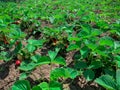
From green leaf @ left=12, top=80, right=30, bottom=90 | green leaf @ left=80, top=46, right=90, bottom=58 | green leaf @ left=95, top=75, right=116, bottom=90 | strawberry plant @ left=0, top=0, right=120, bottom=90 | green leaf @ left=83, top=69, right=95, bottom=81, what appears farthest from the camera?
green leaf @ left=80, top=46, right=90, bottom=58

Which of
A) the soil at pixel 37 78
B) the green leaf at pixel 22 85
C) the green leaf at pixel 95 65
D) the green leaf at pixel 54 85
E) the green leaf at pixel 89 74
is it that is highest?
the green leaf at pixel 22 85

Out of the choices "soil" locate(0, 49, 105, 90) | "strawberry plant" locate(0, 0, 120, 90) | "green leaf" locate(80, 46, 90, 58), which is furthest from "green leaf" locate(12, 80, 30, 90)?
"green leaf" locate(80, 46, 90, 58)

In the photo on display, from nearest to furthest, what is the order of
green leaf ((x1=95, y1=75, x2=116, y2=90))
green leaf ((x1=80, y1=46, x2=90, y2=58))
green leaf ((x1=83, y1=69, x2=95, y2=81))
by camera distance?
green leaf ((x1=95, y1=75, x2=116, y2=90))
green leaf ((x1=83, y1=69, x2=95, y2=81))
green leaf ((x1=80, y1=46, x2=90, y2=58))

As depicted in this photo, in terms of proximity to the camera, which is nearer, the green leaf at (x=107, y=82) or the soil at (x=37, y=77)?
the green leaf at (x=107, y=82)

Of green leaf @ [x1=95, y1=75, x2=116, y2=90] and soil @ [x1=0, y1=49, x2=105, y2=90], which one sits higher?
green leaf @ [x1=95, y1=75, x2=116, y2=90]

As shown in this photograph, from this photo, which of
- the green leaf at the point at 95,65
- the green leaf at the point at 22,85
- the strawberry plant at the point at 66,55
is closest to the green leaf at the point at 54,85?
the strawberry plant at the point at 66,55

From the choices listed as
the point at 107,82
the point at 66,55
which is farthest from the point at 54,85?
the point at 66,55

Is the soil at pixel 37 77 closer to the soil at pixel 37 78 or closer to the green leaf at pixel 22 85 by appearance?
the soil at pixel 37 78

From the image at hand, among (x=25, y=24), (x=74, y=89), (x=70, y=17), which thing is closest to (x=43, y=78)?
(x=74, y=89)

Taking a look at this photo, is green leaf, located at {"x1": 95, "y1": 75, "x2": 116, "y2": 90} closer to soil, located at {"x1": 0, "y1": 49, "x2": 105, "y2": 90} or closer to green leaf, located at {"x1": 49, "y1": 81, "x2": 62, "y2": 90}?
green leaf, located at {"x1": 49, "y1": 81, "x2": 62, "y2": 90}

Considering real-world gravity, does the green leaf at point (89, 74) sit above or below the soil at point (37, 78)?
above

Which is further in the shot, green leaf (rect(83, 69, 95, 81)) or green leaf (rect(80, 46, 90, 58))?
green leaf (rect(80, 46, 90, 58))

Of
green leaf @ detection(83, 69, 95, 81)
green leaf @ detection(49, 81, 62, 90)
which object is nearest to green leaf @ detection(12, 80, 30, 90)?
green leaf @ detection(49, 81, 62, 90)

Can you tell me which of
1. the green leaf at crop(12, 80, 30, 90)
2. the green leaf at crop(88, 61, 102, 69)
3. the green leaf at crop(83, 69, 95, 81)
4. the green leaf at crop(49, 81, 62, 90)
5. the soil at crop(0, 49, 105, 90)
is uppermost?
the green leaf at crop(12, 80, 30, 90)
